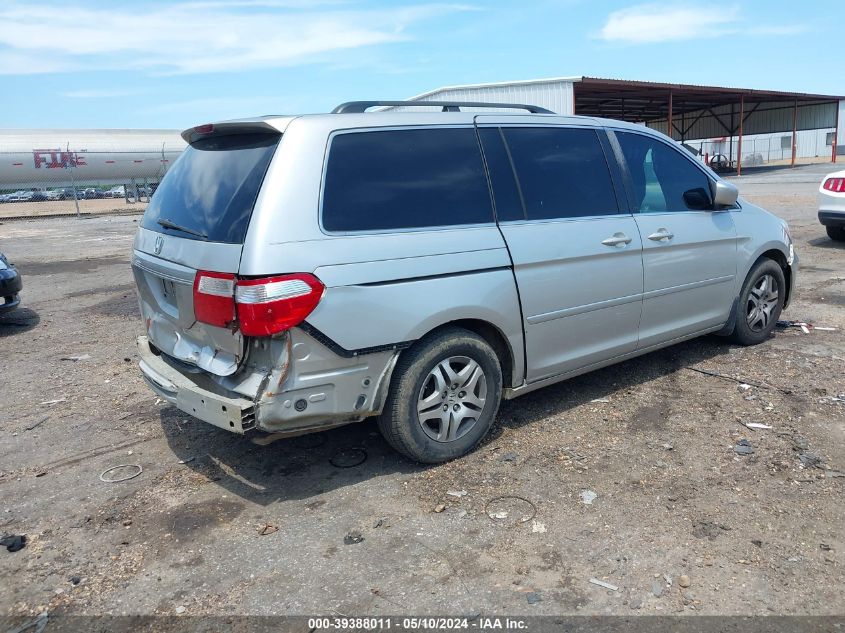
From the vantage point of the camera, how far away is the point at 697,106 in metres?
42.5

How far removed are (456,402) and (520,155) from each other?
1575 mm

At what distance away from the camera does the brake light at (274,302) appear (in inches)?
124

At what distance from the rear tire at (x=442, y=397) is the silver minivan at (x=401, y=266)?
0.01 m

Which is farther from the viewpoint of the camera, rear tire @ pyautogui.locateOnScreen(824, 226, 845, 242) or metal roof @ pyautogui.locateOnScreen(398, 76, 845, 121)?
metal roof @ pyautogui.locateOnScreen(398, 76, 845, 121)

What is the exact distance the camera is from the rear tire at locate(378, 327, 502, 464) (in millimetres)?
3615

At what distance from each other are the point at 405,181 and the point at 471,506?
1753mm

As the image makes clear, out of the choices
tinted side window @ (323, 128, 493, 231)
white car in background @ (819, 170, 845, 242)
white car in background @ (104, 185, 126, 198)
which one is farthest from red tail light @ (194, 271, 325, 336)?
white car in background @ (104, 185, 126, 198)

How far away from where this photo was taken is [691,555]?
2949mm

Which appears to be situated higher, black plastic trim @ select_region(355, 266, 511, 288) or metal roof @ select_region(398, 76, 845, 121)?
metal roof @ select_region(398, 76, 845, 121)

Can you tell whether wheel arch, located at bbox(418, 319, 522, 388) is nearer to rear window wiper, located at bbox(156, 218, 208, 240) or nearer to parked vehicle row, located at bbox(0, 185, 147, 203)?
rear window wiper, located at bbox(156, 218, 208, 240)

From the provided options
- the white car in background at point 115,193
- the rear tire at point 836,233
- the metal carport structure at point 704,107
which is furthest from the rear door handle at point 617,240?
the white car in background at point 115,193

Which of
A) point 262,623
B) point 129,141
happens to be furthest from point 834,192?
point 129,141

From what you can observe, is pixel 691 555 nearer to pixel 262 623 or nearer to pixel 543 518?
pixel 543 518

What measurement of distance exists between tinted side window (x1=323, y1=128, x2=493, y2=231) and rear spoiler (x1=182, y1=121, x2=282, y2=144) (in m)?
0.36
